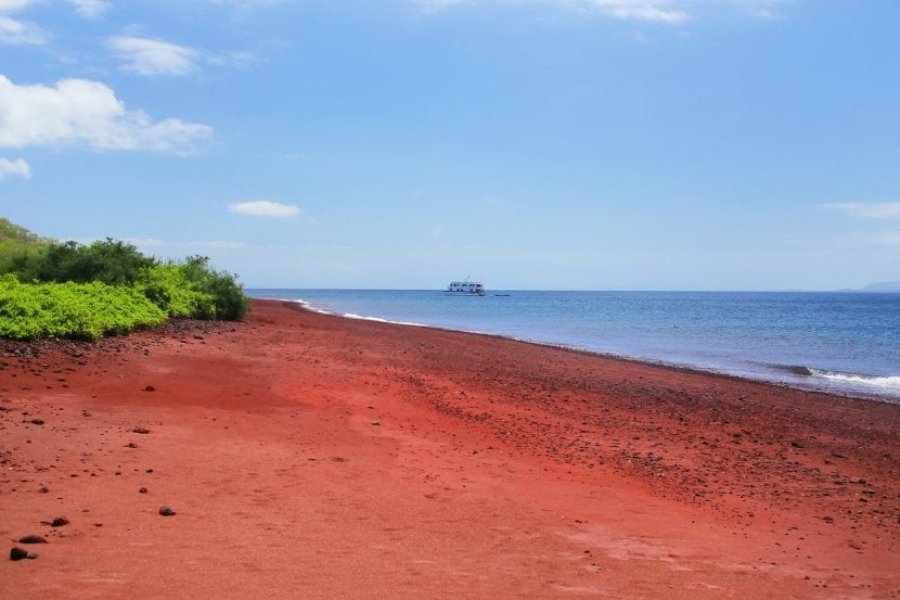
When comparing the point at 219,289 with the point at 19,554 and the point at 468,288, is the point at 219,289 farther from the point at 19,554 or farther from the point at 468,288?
the point at 468,288

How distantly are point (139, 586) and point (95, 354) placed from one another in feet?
34.6

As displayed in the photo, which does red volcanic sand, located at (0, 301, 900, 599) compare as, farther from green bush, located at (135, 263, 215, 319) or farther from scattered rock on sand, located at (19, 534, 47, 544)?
green bush, located at (135, 263, 215, 319)

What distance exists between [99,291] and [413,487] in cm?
1367

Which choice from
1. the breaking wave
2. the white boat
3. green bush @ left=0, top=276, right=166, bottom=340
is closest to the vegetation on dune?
green bush @ left=0, top=276, right=166, bottom=340

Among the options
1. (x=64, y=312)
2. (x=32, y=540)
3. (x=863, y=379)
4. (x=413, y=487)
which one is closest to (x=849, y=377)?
(x=863, y=379)

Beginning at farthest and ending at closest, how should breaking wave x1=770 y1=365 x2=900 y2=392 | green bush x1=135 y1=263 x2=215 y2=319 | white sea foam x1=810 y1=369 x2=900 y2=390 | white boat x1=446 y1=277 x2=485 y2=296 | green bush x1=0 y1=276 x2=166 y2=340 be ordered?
white boat x1=446 y1=277 x2=485 y2=296 → green bush x1=135 y1=263 x2=215 y2=319 → breaking wave x1=770 y1=365 x2=900 y2=392 → white sea foam x1=810 y1=369 x2=900 y2=390 → green bush x1=0 y1=276 x2=166 y2=340

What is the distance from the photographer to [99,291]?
18.7 m

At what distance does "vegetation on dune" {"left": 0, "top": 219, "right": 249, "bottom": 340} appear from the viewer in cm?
1483

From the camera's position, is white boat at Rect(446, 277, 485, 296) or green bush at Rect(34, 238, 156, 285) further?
white boat at Rect(446, 277, 485, 296)

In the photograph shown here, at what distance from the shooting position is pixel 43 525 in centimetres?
582

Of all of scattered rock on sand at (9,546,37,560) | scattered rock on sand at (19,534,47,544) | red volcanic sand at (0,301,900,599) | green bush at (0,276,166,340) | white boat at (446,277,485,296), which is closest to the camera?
scattered rock on sand at (9,546,37,560)

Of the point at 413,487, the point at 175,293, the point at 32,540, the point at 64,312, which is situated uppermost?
the point at 175,293

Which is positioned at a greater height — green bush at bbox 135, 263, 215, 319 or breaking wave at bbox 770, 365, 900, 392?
green bush at bbox 135, 263, 215, 319

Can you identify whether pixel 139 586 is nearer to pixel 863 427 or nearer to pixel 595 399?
pixel 595 399
